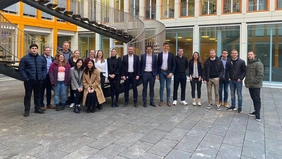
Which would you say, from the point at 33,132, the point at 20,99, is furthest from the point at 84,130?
the point at 20,99

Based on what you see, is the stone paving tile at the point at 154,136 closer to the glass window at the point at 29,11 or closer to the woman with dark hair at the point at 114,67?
the woman with dark hair at the point at 114,67

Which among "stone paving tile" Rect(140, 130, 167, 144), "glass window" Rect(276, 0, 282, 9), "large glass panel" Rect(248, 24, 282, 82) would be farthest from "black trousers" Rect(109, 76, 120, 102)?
"glass window" Rect(276, 0, 282, 9)

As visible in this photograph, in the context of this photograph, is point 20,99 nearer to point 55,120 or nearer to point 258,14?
point 55,120

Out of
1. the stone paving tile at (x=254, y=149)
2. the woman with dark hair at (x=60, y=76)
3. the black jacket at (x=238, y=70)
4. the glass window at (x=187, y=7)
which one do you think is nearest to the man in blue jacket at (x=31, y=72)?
the woman with dark hair at (x=60, y=76)

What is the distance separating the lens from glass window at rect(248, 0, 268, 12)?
529 inches

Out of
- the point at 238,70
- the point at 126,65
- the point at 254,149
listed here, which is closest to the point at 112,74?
the point at 126,65

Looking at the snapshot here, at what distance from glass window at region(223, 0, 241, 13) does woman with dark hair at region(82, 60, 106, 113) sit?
11.0 m

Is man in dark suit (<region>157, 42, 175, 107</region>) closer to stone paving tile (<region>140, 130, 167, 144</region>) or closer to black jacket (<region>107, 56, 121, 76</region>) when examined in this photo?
black jacket (<region>107, 56, 121, 76</region>)

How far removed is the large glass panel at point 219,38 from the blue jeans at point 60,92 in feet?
35.3

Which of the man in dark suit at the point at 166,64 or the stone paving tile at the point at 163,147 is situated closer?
the stone paving tile at the point at 163,147

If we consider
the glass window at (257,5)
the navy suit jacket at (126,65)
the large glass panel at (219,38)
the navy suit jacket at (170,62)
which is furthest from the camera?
the large glass panel at (219,38)

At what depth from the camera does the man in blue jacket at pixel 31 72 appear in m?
5.86

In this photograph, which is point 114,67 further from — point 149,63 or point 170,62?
point 170,62

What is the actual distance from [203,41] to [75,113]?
1117 centimetres
